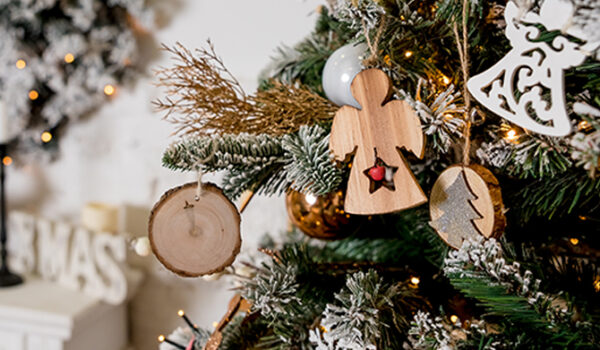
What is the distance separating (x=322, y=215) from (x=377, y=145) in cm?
22

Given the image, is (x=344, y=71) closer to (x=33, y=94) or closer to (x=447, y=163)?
(x=447, y=163)

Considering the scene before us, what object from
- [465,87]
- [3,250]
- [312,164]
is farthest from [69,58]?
[465,87]

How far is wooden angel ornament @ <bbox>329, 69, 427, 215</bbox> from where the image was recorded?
0.41 m

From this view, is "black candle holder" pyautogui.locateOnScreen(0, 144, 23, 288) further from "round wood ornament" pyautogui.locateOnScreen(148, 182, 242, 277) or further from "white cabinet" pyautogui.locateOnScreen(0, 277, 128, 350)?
"round wood ornament" pyautogui.locateOnScreen(148, 182, 242, 277)

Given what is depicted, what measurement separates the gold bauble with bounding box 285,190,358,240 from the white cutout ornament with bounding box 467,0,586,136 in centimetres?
26

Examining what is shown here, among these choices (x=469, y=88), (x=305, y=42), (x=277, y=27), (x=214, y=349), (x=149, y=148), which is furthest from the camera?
(x=149, y=148)

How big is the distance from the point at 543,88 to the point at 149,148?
3.07 ft

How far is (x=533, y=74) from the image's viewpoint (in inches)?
14.1

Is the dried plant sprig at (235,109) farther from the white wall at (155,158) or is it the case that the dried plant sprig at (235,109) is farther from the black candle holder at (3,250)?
the black candle holder at (3,250)

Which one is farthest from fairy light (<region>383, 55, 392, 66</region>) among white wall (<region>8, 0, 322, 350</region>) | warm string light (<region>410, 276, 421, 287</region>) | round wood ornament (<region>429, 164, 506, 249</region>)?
white wall (<region>8, 0, 322, 350</region>)

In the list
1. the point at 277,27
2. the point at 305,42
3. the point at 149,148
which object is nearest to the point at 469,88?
the point at 305,42

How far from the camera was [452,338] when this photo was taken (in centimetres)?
41

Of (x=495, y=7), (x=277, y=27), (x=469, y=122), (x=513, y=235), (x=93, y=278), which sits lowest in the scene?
(x=93, y=278)

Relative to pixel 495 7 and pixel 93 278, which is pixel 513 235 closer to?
pixel 495 7
